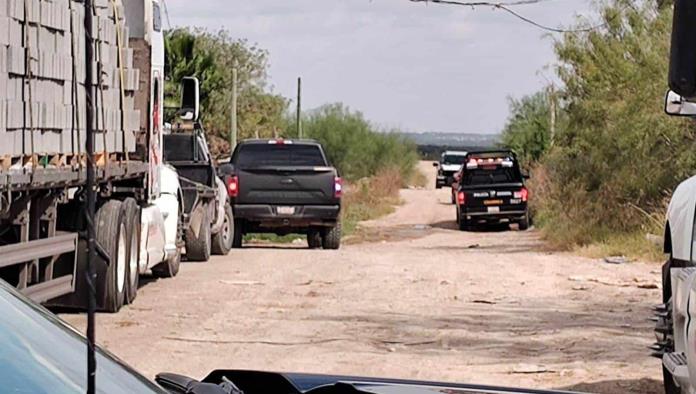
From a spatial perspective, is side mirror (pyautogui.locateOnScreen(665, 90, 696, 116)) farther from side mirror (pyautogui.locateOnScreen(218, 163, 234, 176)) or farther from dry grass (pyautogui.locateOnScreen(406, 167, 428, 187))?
dry grass (pyautogui.locateOnScreen(406, 167, 428, 187))

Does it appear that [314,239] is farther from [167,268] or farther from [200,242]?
Answer: [167,268]

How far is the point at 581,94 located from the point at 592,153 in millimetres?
1356

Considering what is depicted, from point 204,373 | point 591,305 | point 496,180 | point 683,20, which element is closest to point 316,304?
point 591,305

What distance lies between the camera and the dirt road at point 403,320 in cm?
1060

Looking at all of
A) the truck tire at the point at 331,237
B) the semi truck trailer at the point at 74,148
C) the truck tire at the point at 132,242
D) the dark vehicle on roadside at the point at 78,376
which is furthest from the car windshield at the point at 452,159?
the dark vehicle on roadside at the point at 78,376

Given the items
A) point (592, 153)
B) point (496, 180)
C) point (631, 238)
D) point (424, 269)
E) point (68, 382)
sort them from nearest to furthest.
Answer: point (68, 382), point (424, 269), point (631, 238), point (592, 153), point (496, 180)

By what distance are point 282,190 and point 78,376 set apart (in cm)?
2001

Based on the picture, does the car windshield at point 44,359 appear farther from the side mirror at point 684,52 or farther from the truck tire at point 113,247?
the truck tire at point 113,247

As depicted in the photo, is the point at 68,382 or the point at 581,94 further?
the point at 581,94

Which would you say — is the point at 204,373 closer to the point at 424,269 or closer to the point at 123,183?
the point at 123,183

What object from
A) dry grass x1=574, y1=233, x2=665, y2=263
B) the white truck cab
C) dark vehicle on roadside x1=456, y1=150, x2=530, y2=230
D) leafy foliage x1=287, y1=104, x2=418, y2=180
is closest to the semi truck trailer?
the white truck cab

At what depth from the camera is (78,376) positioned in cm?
328

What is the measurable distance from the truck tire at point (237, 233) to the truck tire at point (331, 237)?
148 centimetres

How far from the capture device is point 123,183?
1440cm
